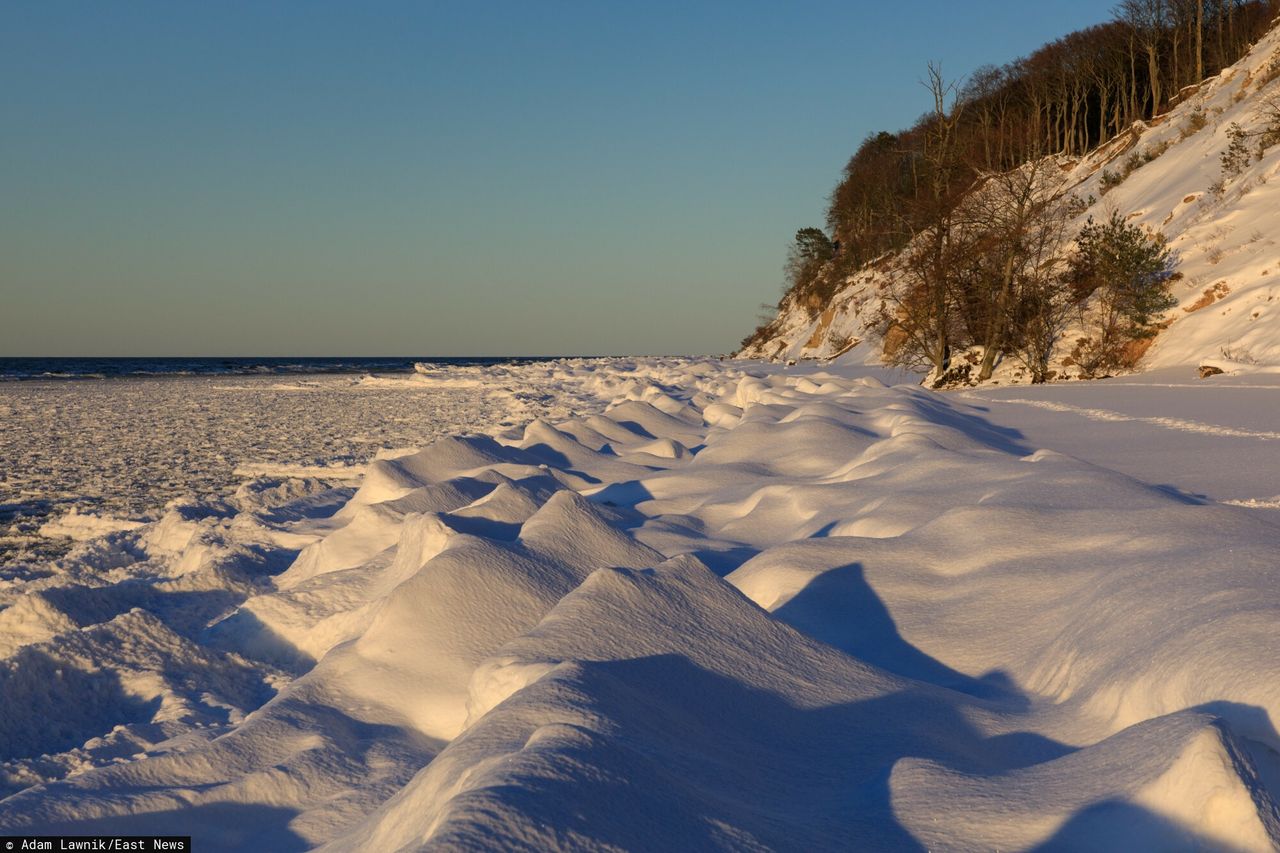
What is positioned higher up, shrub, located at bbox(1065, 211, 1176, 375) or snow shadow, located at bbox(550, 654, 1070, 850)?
shrub, located at bbox(1065, 211, 1176, 375)

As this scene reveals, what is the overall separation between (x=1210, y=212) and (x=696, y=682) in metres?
20.6

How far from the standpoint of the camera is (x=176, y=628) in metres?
4.34

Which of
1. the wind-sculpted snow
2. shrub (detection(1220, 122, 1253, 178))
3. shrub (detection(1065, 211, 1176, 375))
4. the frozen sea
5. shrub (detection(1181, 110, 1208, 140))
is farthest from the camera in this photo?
shrub (detection(1181, 110, 1208, 140))

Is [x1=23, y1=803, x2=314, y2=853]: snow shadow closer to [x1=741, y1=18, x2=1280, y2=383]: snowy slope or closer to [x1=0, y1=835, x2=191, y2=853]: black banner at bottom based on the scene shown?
[x1=0, y1=835, x2=191, y2=853]: black banner at bottom

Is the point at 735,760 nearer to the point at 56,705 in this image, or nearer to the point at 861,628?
the point at 861,628

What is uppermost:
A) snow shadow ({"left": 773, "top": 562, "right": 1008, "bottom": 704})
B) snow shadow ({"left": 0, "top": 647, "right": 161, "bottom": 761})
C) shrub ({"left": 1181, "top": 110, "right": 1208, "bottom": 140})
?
shrub ({"left": 1181, "top": 110, "right": 1208, "bottom": 140})

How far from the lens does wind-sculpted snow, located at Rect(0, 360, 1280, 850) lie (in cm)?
177

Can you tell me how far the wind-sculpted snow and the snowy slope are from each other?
11.7 m

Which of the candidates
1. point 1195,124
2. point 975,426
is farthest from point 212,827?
point 1195,124

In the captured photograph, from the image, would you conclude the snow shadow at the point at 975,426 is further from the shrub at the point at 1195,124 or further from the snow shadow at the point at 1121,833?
the shrub at the point at 1195,124

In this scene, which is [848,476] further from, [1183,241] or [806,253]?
[806,253]

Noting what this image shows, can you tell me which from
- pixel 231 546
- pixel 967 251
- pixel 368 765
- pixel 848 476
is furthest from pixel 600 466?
pixel 967 251

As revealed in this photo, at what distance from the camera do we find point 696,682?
7.96 ft

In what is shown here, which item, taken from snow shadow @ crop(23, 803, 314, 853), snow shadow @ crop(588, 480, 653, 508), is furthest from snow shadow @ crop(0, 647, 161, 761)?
snow shadow @ crop(588, 480, 653, 508)
